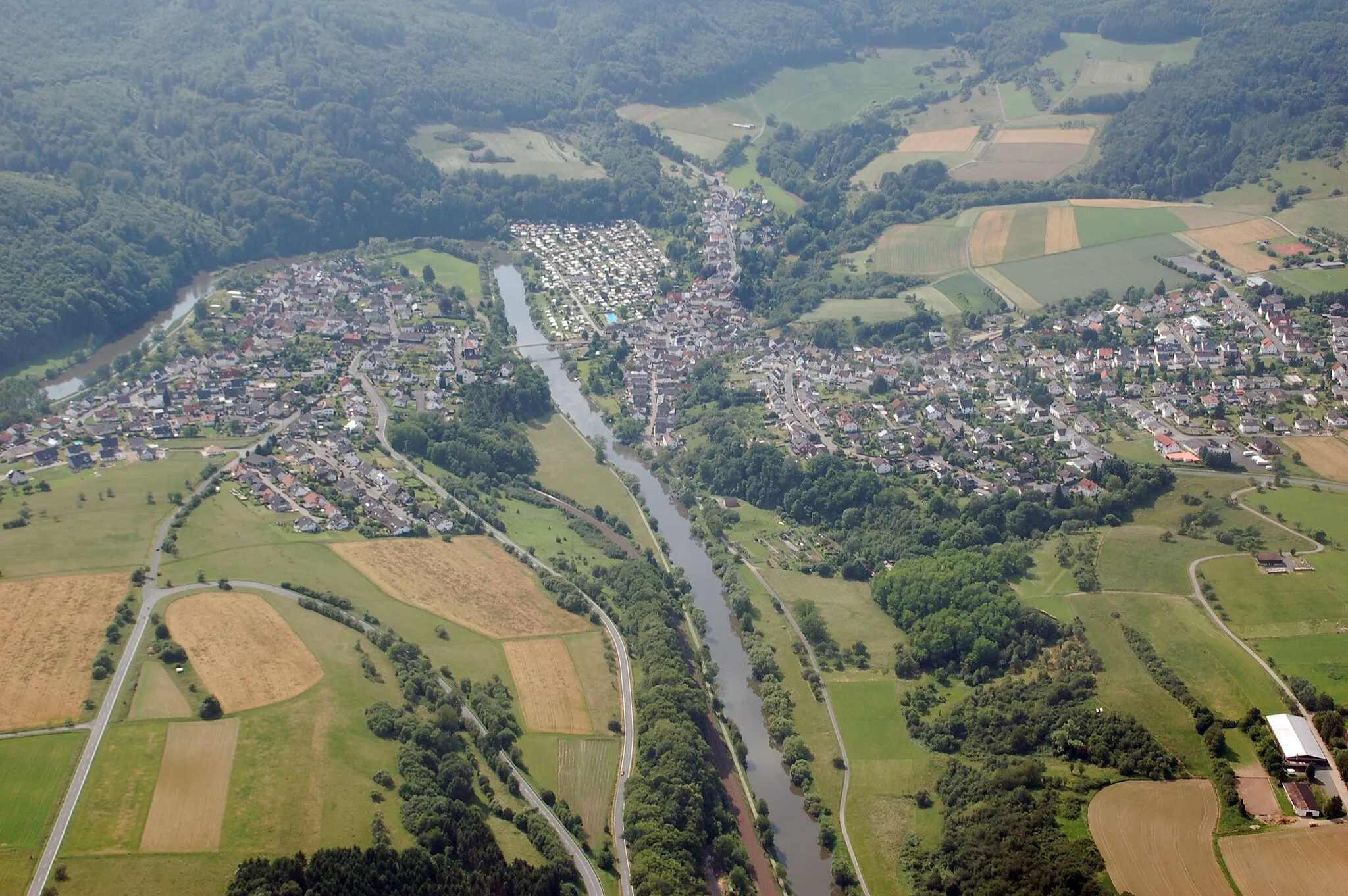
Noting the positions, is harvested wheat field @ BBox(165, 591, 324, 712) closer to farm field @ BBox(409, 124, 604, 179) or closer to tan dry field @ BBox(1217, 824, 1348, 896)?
tan dry field @ BBox(1217, 824, 1348, 896)

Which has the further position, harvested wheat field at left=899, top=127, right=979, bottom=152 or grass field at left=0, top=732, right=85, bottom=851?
harvested wheat field at left=899, top=127, right=979, bottom=152

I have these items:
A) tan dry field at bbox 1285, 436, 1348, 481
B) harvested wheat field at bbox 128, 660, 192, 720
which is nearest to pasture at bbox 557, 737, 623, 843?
harvested wheat field at bbox 128, 660, 192, 720

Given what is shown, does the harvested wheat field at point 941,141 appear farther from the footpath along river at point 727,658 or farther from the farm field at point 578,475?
the farm field at point 578,475

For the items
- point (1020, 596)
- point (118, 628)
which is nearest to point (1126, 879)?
point (1020, 596)

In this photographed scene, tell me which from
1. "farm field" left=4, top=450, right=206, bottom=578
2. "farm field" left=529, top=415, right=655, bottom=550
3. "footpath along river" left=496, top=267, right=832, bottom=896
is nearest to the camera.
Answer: "footpath along river" left=496, top=267, right=832, bottom=896

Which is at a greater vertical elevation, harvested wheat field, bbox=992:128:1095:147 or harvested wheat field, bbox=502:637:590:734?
harvested wheat field, bbox=992:128:1095:147

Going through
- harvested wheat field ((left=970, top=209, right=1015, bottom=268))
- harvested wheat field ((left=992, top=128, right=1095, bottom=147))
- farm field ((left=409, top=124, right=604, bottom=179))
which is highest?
harvested wheat field ((left=992, top=128, right=1095, bottom=147))
